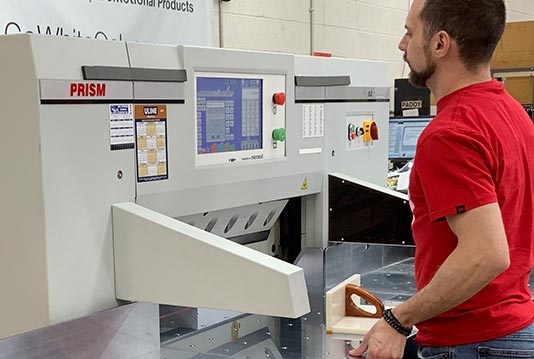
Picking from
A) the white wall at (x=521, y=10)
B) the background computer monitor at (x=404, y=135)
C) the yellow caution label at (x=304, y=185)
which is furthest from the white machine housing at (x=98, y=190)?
the white wall at (x=521, y=10)

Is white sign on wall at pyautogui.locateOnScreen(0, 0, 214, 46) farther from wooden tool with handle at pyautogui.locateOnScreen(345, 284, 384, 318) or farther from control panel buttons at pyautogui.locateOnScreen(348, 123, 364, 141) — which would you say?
wooden tool with handle at pyautogui.locateOnScreen(345, 284, 384, 318)

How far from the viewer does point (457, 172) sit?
115 centimetres

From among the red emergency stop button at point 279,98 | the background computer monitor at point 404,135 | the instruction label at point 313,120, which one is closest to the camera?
the red emergency stop button at point 279,98

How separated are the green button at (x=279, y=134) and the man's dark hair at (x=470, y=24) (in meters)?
0.55

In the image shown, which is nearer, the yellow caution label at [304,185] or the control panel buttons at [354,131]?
the yellow caution label at [304,185]

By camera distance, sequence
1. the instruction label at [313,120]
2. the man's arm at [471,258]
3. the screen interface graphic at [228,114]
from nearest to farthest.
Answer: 1. the man's arm at [471,258]
2. the screen interface graphic at [228,114]
3. the instruction label at [313,120]

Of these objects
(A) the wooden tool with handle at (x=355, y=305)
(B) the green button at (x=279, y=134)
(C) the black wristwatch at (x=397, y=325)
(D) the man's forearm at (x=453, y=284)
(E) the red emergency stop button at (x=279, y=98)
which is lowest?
(A) the wooden tool with handle at (x=355, y=305)

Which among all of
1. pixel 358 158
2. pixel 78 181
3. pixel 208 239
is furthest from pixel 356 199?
pixel 78 181

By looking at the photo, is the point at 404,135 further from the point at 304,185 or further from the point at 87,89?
the point at 87,89

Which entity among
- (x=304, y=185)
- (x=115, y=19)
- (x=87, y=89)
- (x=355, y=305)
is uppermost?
(x=115, y=19)

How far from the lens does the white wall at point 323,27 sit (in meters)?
3.25

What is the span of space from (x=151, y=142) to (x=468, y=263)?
65cm

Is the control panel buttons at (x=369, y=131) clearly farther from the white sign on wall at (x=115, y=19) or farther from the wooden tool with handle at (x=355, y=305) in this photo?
the white sign on wall at (x=115, y=19)

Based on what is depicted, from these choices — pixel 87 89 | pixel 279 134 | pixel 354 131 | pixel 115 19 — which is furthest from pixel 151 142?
pixel 115 19
